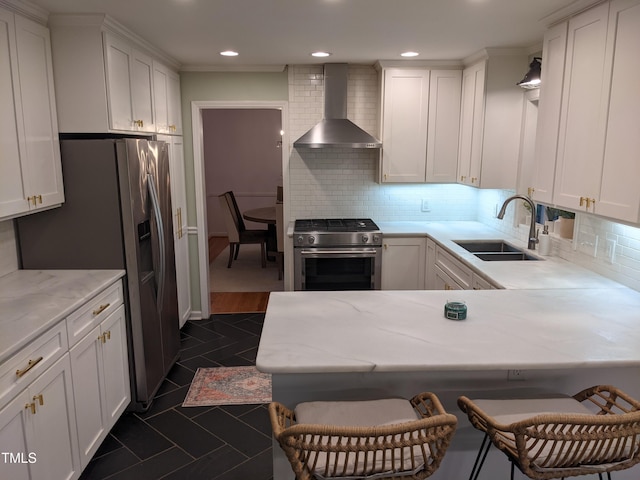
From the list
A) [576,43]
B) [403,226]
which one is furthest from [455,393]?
[403,226]

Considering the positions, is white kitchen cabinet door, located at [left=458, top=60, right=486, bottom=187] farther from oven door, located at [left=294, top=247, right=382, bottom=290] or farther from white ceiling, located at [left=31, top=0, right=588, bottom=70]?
oven door, located at [left=294, top=247, right=382, bottom=290]

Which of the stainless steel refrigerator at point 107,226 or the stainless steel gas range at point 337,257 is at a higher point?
the stainless steel refrigerator at point 107,226

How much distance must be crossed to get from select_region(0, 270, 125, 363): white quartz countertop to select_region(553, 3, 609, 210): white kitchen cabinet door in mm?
2605

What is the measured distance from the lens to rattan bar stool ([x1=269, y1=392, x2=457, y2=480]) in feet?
4.59

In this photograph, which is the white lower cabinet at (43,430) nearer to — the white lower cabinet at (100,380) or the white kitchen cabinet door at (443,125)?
the white lower cabinet at (100,380)

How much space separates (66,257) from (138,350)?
713 millimetres

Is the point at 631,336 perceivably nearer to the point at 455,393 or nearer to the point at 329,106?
the point at 455,393

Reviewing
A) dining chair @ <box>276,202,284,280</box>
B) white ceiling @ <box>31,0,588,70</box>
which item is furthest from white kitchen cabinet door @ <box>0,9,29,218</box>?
dining chair @ <box>276,202,284,280</box>

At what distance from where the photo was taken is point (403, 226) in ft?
15.4

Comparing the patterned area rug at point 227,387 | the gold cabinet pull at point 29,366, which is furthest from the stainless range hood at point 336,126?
the gold cabinet pull at point 29,366

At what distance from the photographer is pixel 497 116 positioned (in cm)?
388

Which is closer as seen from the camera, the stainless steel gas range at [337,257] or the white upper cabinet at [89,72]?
the white upper cabinet at [89,72]

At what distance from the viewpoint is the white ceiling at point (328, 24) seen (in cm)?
259

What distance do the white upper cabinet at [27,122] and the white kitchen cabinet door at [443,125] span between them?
3.03 m
